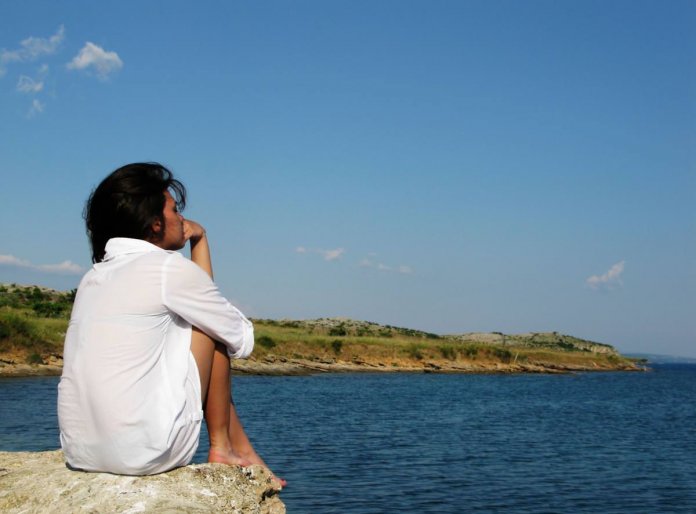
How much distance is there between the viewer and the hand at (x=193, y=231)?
14.3 feet

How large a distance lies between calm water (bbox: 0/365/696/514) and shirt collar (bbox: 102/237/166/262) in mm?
9750

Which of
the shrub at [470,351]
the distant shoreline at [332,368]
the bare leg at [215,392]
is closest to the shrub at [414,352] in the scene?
the distant shoreline at [332,368]

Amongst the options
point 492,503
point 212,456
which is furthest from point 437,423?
point 212,456

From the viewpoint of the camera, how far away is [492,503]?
46.7 ft

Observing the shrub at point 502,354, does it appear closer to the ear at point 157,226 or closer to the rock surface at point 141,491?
the rock surface at point 141,491

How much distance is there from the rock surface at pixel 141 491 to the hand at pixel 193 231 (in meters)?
1.32

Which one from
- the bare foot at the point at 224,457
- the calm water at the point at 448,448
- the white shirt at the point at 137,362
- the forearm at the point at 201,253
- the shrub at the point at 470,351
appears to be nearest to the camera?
the white shirt at the point at 137,362

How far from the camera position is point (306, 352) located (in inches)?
2345

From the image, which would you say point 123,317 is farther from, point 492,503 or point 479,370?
point 479,370

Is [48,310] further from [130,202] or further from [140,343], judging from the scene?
[140,343]

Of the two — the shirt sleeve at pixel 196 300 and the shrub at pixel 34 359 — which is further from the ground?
the shirt sleeve at pixel 196 300

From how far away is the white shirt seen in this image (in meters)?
3.53

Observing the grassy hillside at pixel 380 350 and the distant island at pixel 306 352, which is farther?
the grassy hillside at pixel 380 350

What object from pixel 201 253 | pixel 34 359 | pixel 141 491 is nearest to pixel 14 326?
pixel 34 359
